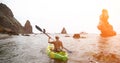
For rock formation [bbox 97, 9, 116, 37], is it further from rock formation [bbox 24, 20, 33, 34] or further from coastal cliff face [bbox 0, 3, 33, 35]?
rock formation [bbox 24, 20, 33, 34]

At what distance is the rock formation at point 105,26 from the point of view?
99000 mm

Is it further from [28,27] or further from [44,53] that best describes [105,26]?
[44,53]

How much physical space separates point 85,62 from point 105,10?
8970 cm

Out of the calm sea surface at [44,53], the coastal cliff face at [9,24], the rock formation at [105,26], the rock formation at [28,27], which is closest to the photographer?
the calm sea surface at [44,53]

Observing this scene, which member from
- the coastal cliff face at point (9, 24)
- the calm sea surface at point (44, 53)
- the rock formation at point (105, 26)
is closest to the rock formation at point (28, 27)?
the coastal cliff face at point (9, 24)

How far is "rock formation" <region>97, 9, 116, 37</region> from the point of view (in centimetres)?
9900

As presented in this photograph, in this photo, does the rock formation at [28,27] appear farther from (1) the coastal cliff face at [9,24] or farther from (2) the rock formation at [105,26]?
(2) the rock formation at [105,26]

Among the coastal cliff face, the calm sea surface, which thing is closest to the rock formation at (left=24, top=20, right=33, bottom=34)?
the coastal cliff face

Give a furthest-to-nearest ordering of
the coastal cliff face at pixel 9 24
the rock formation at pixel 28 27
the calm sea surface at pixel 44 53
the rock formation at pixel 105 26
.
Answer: the rock formation at pixel 28 27, the rock formation at pixel 105 26, the coastal cliff face at pixel 9 24, the calm sea surface at pixel 44 53

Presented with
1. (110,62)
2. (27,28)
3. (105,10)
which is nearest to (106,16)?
(105,10)

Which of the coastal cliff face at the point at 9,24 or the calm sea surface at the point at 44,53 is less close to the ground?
the coastal cliff face at the point at 9,24

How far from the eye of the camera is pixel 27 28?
137m

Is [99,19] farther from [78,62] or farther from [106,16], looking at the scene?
[78,62]

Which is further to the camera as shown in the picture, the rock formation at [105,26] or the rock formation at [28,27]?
the rock formation at [28,27]
